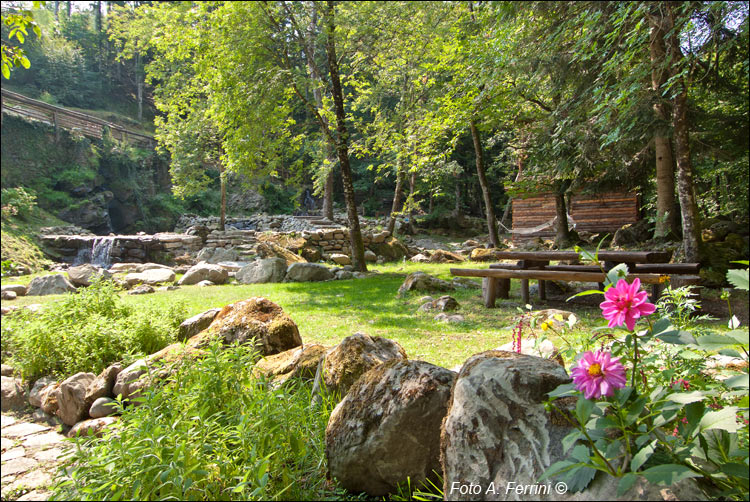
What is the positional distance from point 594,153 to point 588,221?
7.96 m

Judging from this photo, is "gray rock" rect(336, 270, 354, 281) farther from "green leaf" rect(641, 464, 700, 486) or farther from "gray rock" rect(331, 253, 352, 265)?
"green leaf" rect(641, 464, 700, 486)

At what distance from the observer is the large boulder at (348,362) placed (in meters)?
2.59

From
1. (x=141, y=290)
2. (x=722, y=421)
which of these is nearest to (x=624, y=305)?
(x=722, y=421)

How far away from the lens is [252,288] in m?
9.40

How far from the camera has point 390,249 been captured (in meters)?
15.2

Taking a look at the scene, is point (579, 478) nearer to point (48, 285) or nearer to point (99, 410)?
point (99, 410)

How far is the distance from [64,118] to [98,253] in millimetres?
4480

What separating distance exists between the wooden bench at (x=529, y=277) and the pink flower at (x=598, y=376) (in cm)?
428

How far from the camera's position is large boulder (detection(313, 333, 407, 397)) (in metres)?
2.59

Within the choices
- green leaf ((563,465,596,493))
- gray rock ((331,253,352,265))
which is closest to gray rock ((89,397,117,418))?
green leaf ((563,465,596,493))

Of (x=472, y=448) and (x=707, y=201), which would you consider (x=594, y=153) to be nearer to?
(x=707, y=201)

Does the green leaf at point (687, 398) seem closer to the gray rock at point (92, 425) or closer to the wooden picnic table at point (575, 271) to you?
the gray rock at point (92, 425)

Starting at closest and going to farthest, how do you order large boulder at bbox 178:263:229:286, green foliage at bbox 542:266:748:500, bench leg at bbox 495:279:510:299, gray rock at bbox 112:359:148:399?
green foliage at bbox 542:266:748:500, gray rock at bbox 112:359:148:399, bench leg at bbox 495:279:510:299, large boulder at bbox 178:263:229:286

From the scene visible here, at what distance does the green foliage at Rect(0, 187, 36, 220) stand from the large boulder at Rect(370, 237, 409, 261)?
384 inches
